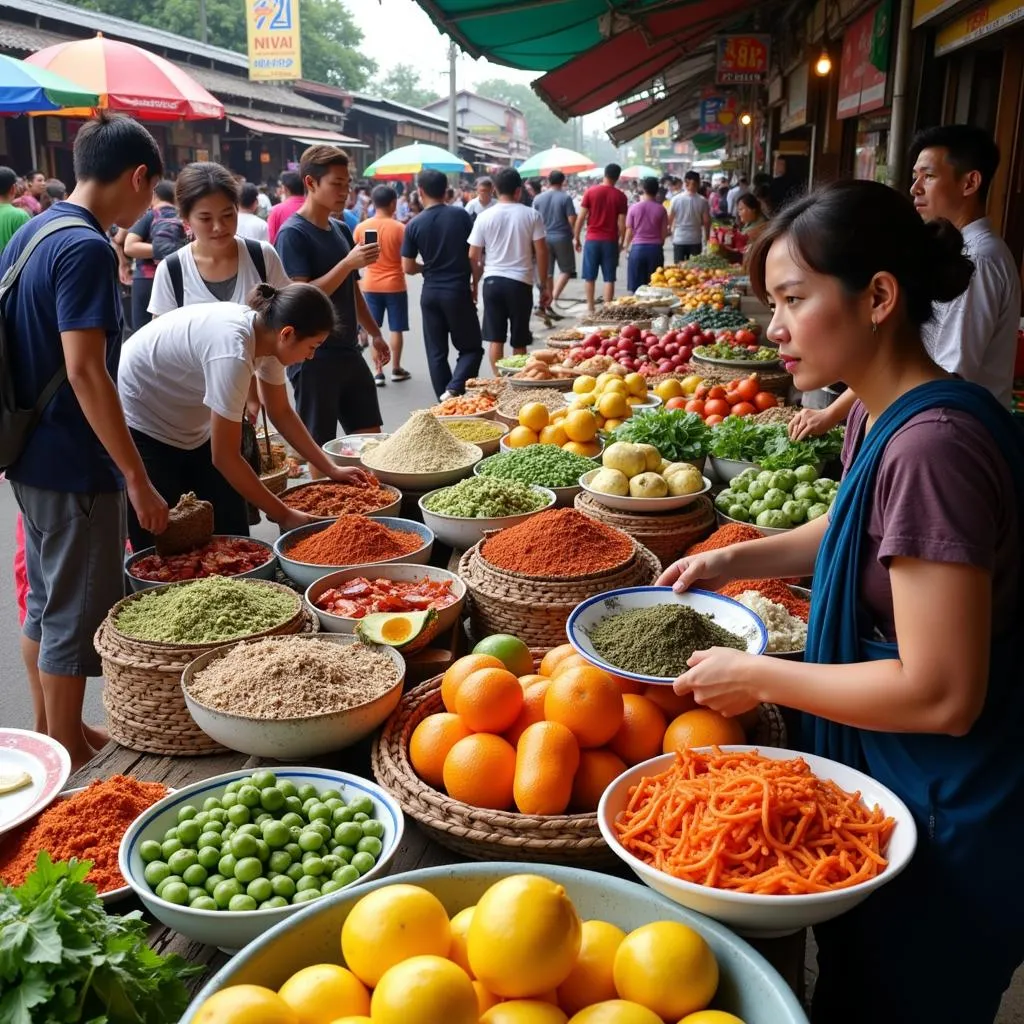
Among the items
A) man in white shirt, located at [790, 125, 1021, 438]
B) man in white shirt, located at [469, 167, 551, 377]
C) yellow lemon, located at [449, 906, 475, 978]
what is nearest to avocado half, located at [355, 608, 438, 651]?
yellow lemon, located at [449, 906, 475, 978]

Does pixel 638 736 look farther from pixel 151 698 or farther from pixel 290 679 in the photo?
pixel 151 698

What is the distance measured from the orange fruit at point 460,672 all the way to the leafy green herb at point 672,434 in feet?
6.11

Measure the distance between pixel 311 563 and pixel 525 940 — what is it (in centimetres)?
171

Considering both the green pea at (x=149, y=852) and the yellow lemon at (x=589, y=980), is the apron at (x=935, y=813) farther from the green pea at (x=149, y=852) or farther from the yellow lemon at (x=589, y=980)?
the green pea at (x=149, y=852)

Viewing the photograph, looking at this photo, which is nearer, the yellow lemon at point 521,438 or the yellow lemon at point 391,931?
the yellow lemon at point 391,931

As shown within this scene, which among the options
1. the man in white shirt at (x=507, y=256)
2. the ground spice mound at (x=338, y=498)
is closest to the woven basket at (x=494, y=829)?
the ground spice mound at (x=338, y=498)

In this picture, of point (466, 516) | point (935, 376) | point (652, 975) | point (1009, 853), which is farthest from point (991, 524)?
point (466, 516)

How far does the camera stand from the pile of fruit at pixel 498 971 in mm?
1063

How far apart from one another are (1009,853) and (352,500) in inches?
93.4

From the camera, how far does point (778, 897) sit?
1237mm

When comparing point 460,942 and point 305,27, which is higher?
point 305,27

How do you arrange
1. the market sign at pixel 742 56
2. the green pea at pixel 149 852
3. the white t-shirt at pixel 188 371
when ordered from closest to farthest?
the green pea at pixel 149 852, the white t-shirt at pixel 188 371, the market sign at pixel 742 56

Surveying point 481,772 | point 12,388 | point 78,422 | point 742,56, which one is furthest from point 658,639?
point 742,56

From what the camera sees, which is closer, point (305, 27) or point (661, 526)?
point (661, 526)
